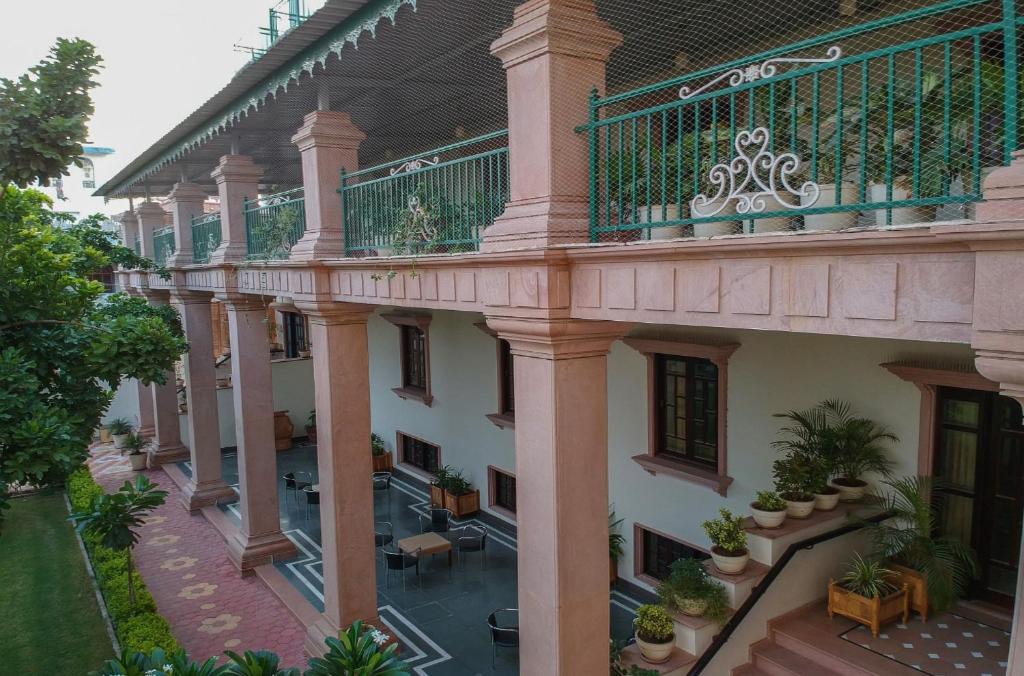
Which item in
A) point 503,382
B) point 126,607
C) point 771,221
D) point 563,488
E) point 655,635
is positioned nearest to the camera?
point 771,221

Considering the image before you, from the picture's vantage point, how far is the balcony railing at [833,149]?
11.4ft

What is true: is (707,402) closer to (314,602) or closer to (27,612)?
(314,602)

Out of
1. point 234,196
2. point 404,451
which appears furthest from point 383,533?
point 234,196

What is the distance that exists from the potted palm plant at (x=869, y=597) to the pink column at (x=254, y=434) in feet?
32.0

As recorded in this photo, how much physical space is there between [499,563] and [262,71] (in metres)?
9.35

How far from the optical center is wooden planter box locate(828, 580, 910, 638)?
7.75 metres

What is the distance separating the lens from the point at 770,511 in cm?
840

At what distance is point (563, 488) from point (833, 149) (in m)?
3.17

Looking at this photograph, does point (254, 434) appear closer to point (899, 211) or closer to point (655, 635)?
point (655, 635)

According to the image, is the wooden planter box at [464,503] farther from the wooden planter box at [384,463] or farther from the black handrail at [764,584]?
the black handrail at [764,584]

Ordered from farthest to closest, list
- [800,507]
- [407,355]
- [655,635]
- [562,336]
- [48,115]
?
[407,355], [800,507], [655,635], [48,115], [562,336]

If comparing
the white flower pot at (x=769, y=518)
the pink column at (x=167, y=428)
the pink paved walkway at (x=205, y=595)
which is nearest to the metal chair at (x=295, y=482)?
the pink paved walkway at (x=205, y=595)

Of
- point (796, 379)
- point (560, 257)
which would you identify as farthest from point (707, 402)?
point (560, 257)

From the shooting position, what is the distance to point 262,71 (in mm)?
8477
